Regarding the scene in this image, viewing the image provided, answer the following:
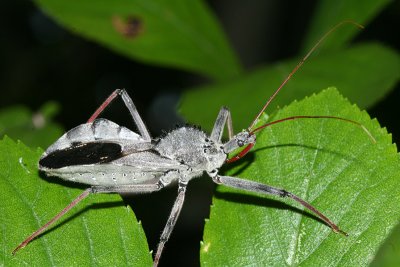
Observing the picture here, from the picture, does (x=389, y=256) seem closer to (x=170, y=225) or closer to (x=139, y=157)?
(x=170, y=225)

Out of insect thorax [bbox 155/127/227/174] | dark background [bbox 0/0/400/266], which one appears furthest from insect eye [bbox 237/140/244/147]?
dark background [bbox 0/0/400/266]

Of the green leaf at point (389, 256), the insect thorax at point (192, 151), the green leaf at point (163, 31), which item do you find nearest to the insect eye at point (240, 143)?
the insect thorax at point (192, 151)

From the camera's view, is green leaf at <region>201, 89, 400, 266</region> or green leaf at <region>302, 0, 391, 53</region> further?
green leaf at <region>302, 0, 391, 53</region>

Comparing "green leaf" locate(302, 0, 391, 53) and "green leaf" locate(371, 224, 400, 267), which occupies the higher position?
"green leaf" locate(302, 0, 391, 53)

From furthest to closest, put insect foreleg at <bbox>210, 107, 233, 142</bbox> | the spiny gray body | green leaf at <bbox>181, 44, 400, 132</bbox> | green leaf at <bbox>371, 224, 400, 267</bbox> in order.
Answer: green leaf at <bbox>181, 44, 400, 132</bbox>, insect foreleg at <bbox>210, 107, 233, 142</bbox>, the spiny gray body, green leaf at <bbox>371, 224, 400, 267</bbox>

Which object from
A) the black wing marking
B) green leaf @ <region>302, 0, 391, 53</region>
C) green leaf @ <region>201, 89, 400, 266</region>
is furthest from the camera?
green leaf @ <region>302, 0, 391, 53</region>

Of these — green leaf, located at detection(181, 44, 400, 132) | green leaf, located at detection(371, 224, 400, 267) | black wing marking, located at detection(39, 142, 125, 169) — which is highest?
green leaf, located at detection(181, 44, 400, 132)

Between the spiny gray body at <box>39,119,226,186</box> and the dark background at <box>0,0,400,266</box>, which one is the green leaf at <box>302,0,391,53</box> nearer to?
the dark background at <box>0,0,400,266</box>
